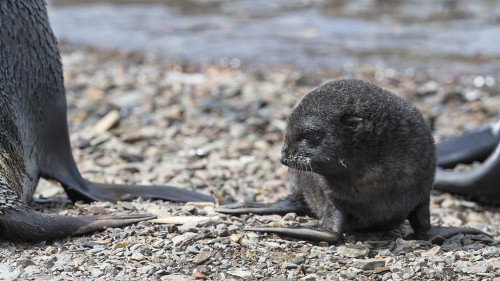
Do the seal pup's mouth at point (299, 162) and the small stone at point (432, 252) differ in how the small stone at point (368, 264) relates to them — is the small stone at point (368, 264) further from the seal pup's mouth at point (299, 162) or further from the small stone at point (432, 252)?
the seal pup's mouth at point (299, 162)

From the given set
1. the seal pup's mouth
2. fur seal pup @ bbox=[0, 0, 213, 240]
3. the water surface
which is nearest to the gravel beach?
fur seal pup @ bbox=[0, 0, 213, 240]

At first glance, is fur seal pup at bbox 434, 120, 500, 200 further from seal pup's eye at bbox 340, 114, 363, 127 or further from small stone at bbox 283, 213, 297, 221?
seal pup's eye at bbox 340, 114, 363, 127

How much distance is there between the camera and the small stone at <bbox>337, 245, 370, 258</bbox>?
14.5 ft

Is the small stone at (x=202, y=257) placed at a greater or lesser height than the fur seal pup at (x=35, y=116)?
lesser

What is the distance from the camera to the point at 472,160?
7.03 meters

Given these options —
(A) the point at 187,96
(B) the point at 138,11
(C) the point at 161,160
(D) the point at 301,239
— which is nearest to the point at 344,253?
(D) the point at 301,239

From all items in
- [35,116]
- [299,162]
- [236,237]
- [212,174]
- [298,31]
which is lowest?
[212,174]

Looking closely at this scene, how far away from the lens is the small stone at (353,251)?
14.5ft

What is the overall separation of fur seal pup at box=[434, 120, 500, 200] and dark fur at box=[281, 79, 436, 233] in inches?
76.6

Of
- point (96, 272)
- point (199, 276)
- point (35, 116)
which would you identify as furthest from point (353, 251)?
point (35, 116)

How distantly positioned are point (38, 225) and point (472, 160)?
3805mm

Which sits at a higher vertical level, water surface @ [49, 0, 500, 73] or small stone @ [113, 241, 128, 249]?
water surface @ [49, 0, 500, 73]

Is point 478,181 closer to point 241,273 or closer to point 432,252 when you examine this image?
point 432,252

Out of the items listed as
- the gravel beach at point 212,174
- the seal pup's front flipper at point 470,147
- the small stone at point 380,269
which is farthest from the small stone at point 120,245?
the seal pup's front flipper at point 470,147
